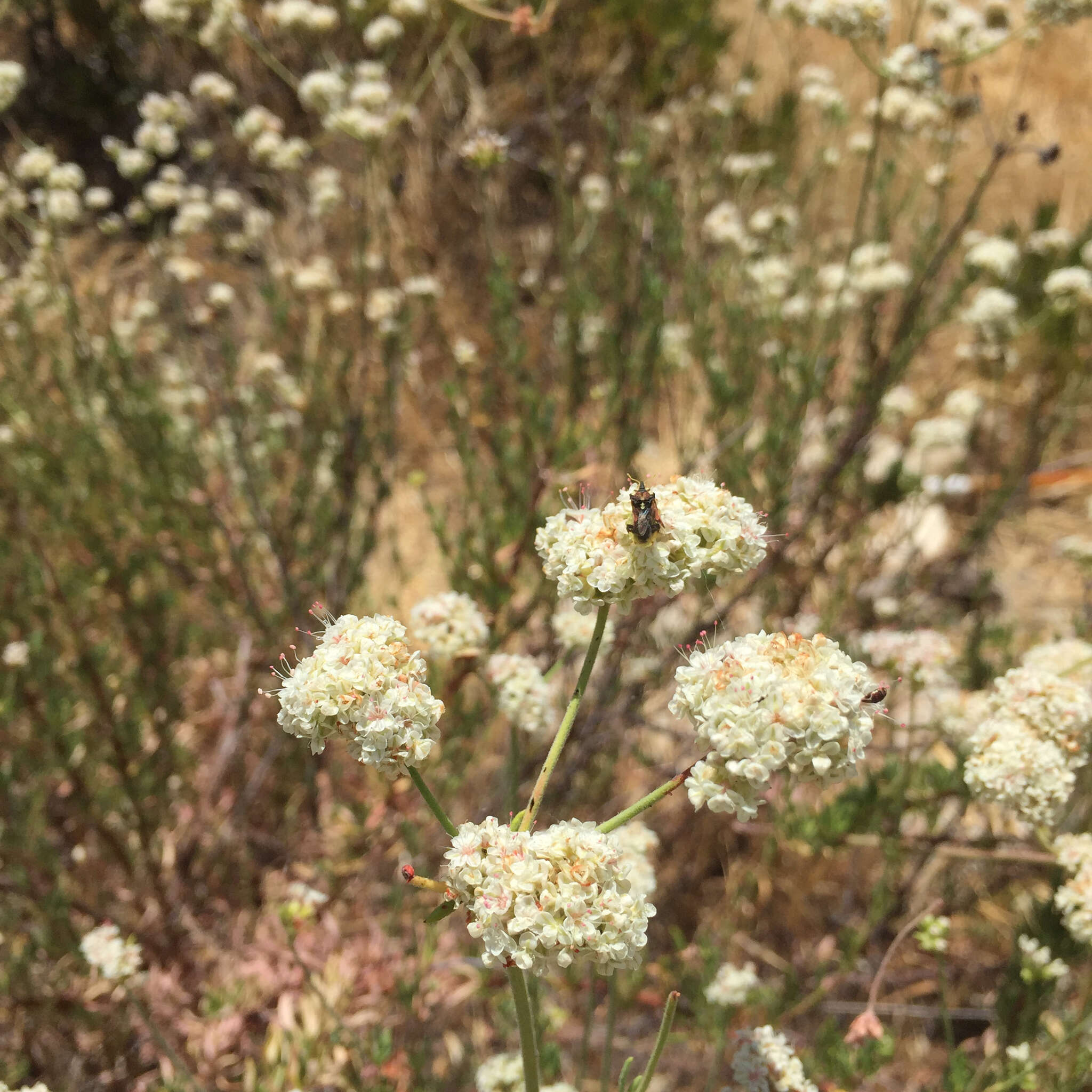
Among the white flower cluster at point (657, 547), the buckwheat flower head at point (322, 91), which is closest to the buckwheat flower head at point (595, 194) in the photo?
the buckwheat flower head at point (322, 91)

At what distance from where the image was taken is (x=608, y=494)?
11.9ft

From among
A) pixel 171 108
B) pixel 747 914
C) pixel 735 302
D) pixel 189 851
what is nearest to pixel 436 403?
pixel 735 302

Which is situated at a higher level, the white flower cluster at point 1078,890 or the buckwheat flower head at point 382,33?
the buckwheat flower head at point 382,33

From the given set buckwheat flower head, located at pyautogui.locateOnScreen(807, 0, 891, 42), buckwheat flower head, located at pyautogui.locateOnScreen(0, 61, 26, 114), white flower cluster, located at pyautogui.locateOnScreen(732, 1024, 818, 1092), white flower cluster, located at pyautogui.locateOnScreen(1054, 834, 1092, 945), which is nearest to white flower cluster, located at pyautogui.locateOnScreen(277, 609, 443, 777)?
white flower cluster, located at pyautogui.locateOnScreen(732, 1024, 818, 1092)

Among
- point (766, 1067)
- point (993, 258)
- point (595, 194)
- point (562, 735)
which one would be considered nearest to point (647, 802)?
point (562, 735)

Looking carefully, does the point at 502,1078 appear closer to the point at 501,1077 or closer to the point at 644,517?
the point at 501,1077

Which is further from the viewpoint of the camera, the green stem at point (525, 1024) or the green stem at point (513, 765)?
the green stem at point (513, 765)

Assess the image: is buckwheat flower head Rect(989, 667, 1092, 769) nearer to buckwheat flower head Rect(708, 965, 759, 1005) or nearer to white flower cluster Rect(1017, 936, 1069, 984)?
white flower cluster Rect(1017, 936, 1069, 984)

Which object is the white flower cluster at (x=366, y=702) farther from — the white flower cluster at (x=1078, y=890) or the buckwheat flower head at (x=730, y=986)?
the white flower cluster at (x=1078, y=890)

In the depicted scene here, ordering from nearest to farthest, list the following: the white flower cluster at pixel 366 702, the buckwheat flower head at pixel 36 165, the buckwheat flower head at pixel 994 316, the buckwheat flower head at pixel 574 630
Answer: the white flower cluster at pixel 366 702 < the buckwheat flower head at pixel 574 630 < the buckwheat flower head at pixel 36 165 < the buckwheat flower head at pixel 994 316

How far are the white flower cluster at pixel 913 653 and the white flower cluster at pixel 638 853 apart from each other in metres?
0.96

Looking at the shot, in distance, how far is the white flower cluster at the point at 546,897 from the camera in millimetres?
1219

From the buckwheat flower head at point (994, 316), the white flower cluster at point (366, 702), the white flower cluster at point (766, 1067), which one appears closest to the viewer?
the white flower cluster at point (366, 702)

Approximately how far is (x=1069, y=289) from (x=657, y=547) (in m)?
3.60
